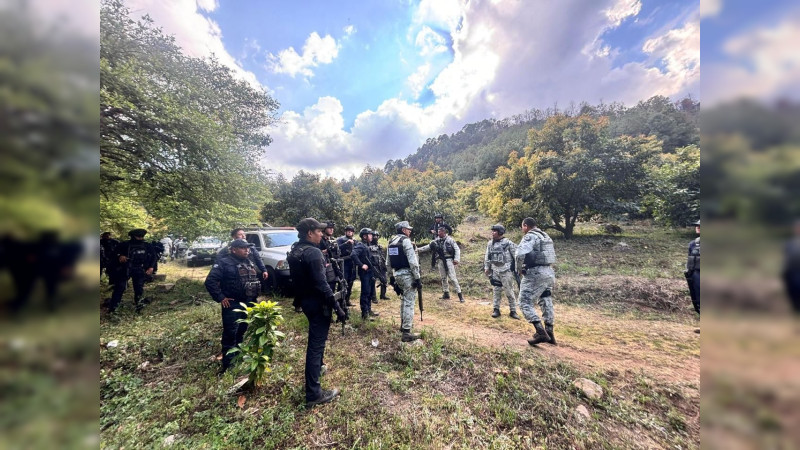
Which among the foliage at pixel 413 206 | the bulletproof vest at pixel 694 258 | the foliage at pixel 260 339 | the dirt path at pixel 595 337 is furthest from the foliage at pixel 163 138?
the bulletproof vest at pixel 694 258

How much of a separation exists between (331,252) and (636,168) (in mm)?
12288

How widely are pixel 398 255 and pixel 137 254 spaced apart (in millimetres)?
6198

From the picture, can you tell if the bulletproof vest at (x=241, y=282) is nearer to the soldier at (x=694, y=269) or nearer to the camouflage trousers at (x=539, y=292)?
the camouflage trousers at (x=539, y=292)

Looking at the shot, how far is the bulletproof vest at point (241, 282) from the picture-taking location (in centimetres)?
365

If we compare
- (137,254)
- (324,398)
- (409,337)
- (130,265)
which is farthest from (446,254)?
(130,265)

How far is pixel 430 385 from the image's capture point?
3129 mm

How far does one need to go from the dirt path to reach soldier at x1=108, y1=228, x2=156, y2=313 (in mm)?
5596

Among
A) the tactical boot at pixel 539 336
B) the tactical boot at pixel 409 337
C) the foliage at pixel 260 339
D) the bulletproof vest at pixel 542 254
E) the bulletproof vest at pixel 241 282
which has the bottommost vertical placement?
the tactical boot at pixel 409 337

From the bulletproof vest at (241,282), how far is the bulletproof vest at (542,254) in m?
4.14

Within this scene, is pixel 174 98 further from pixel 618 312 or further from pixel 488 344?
pixel 618 312

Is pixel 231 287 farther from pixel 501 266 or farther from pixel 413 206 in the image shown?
pixel 413 206

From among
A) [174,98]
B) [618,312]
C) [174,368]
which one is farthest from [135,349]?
[618,312]

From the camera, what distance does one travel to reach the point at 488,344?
406 centimetres

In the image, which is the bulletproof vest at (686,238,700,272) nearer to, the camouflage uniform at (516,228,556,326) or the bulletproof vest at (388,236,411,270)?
the camouflage uniform at (516,228,556,326)
